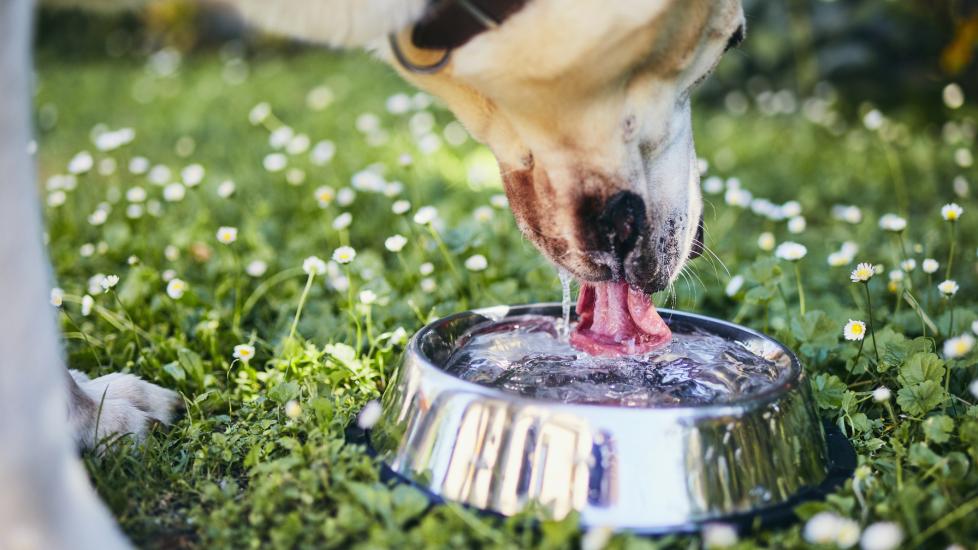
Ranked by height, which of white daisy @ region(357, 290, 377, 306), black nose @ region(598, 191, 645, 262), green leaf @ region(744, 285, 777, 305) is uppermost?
black nose @ region(598, 191, 645, 262)

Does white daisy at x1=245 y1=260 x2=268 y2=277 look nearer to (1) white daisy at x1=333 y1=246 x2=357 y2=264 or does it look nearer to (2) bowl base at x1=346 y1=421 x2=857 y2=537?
(1) white daisy at x1=333 y1=246 x2=357 y2=264

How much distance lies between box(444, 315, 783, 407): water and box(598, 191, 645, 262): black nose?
251 mm

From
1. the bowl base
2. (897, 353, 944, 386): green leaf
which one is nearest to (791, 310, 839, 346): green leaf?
(897, 353, 944, 386): green leaf

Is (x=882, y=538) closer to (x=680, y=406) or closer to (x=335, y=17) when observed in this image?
(x=680, y=406)

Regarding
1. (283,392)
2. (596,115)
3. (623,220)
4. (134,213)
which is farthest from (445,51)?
(134,213)

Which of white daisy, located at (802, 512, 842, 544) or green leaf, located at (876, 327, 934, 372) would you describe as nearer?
white daisy, located at (802, 512, 842, 544)

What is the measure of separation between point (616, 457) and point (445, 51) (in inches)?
29.0

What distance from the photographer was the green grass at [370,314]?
1532 millimetres

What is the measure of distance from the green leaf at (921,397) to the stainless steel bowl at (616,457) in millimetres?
368

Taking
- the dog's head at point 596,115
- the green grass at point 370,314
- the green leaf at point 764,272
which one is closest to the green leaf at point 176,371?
the green grass at point 370,314

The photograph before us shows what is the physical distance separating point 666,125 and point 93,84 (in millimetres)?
5816

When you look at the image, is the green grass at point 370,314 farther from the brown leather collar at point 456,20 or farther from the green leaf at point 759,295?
the brown leather collar at point 456,20

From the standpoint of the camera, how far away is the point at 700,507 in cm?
146

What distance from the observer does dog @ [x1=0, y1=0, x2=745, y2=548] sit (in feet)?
3.96
